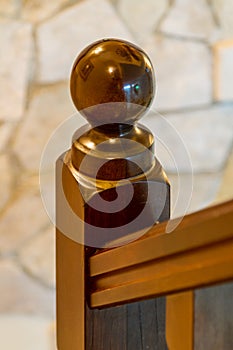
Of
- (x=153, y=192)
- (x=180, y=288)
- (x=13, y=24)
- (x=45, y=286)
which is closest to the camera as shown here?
(x=180, y=288)

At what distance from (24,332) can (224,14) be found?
94cm

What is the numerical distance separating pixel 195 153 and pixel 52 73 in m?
0.43

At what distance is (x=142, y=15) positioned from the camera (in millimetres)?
1493

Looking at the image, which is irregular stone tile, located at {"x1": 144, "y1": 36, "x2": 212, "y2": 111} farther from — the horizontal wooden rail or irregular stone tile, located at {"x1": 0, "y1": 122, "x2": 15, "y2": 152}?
the horizontal wooden rail

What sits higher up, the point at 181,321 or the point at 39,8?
the point at 39,8

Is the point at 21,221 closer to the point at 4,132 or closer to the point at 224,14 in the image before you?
the point at 4,132

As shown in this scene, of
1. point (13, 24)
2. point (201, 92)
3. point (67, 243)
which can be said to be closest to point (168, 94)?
point (201, 92)

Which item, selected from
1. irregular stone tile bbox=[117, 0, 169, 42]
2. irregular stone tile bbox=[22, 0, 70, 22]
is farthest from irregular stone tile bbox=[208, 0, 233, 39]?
irregular stone tile bbox=[22, 0, 70, 22]

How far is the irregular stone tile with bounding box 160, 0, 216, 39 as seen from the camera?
150 cm

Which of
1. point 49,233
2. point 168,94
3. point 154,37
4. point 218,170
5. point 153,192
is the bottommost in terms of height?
point 153,192

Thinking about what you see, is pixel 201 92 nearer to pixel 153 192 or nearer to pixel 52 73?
pixel 52 73

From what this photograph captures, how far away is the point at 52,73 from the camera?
148 centimetres

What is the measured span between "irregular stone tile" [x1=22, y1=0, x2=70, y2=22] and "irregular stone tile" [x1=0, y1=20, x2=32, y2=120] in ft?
0.08

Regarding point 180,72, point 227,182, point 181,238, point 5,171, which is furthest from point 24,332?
point 181,238
